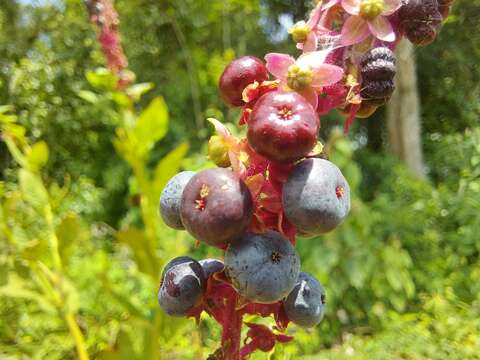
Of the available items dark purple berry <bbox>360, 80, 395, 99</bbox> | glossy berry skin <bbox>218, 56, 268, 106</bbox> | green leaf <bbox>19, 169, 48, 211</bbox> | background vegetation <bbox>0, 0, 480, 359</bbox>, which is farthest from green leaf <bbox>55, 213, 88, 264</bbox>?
dark purple berry <bbox>360, 80, 395, 99</bbox>

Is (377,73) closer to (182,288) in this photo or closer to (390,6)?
(390,6)

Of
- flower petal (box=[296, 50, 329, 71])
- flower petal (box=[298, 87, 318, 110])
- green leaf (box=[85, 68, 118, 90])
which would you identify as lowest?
green leaf (box=[85, 68, 118, 90])

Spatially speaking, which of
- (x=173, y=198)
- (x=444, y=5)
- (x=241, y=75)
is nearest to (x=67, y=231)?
(x=173, y=198)

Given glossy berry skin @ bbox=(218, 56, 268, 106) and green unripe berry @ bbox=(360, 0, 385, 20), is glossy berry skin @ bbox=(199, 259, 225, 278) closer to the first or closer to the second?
glossy berry skin @ bbox=(218, 56, 268, 106)

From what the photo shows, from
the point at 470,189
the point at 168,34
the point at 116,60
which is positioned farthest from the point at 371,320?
the point at 168,34

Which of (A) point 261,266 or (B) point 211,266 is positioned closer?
(A) point 261,266

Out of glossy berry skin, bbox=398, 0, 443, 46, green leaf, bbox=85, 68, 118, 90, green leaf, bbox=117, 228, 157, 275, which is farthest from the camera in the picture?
green leaf, bbox=85, 68, 118, 90
